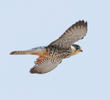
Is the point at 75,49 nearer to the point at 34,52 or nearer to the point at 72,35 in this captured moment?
the point at 72,35

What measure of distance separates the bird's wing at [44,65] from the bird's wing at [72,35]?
4.13 feet

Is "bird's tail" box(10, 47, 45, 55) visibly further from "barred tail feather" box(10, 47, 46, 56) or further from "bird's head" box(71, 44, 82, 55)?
"bird's head" box(71, 44, 82, 55)

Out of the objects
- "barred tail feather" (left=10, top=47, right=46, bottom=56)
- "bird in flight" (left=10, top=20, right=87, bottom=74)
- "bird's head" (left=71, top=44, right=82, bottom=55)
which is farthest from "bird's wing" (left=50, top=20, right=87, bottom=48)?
"barred tail feather" (left=10, top=47, right=46, bottom=56)

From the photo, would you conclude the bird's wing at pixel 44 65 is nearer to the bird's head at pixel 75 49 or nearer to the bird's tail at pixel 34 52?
the bird's head at pixel 75 49

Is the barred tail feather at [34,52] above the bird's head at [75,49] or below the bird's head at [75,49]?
below

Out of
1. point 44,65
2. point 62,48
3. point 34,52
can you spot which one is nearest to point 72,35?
point 62,48

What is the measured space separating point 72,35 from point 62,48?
0.84 meters

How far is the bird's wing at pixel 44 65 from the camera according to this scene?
17.2 metres

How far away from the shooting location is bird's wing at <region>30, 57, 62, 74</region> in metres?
17.2

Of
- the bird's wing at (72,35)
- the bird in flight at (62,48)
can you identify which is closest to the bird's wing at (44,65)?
the bird in flight at (62,48)

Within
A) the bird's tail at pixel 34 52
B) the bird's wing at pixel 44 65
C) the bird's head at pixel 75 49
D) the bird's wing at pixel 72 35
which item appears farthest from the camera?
the bird's wing at pixel 44 65

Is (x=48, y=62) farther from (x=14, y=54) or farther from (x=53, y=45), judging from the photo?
(x=14, y=54)

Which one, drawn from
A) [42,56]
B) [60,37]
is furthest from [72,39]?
[42,56]

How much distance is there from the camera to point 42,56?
16797mm
